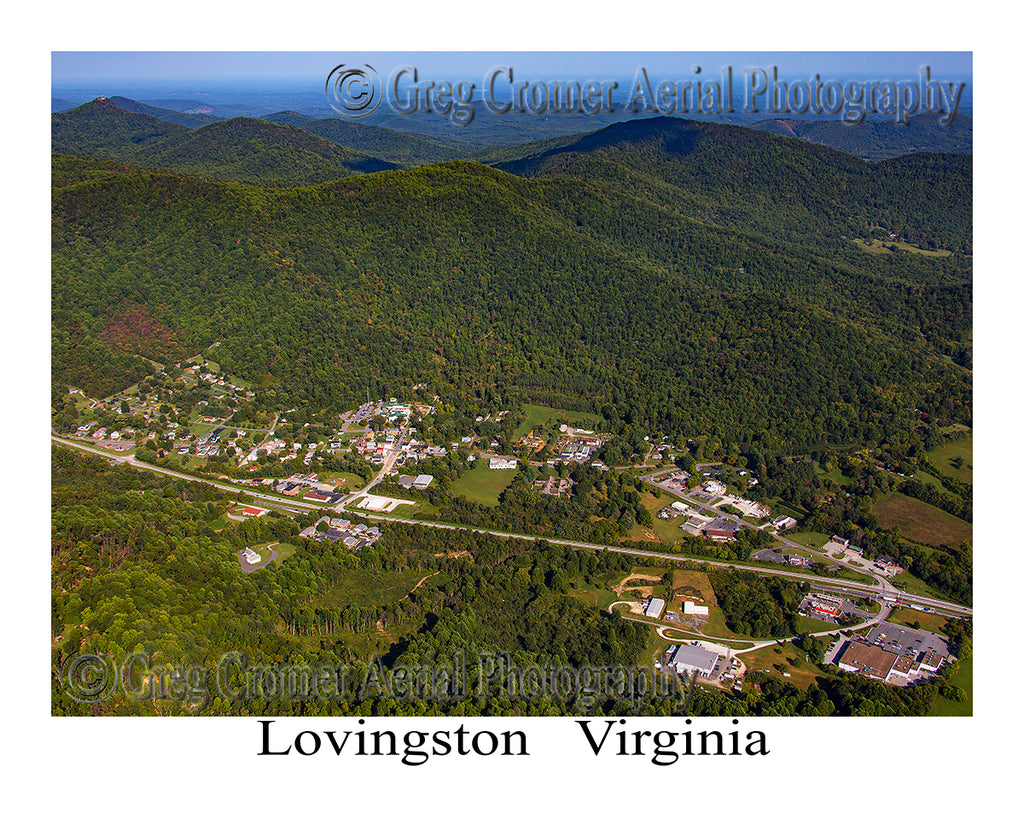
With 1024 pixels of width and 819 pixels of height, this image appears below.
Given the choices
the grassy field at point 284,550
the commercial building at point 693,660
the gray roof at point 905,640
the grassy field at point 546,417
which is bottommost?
the commercial building at point 693,660

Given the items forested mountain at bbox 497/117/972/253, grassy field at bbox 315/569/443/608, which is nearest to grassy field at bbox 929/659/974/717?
grassy field at bbox 315/569/443/608

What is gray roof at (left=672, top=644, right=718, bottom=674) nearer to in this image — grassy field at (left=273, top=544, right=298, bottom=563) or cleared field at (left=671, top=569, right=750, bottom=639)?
cleared field at (left=671, top=569, right=750, bottom=639)

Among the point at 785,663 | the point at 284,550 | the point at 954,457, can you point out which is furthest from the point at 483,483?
the point at 954,457

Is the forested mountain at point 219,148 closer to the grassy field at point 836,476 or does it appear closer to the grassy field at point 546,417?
the grassy field at point 546,417

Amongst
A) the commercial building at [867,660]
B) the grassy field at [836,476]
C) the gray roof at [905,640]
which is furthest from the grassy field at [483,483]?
the gray roof at [905,640]

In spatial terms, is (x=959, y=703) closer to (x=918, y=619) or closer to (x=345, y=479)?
(x=918, y=619)
